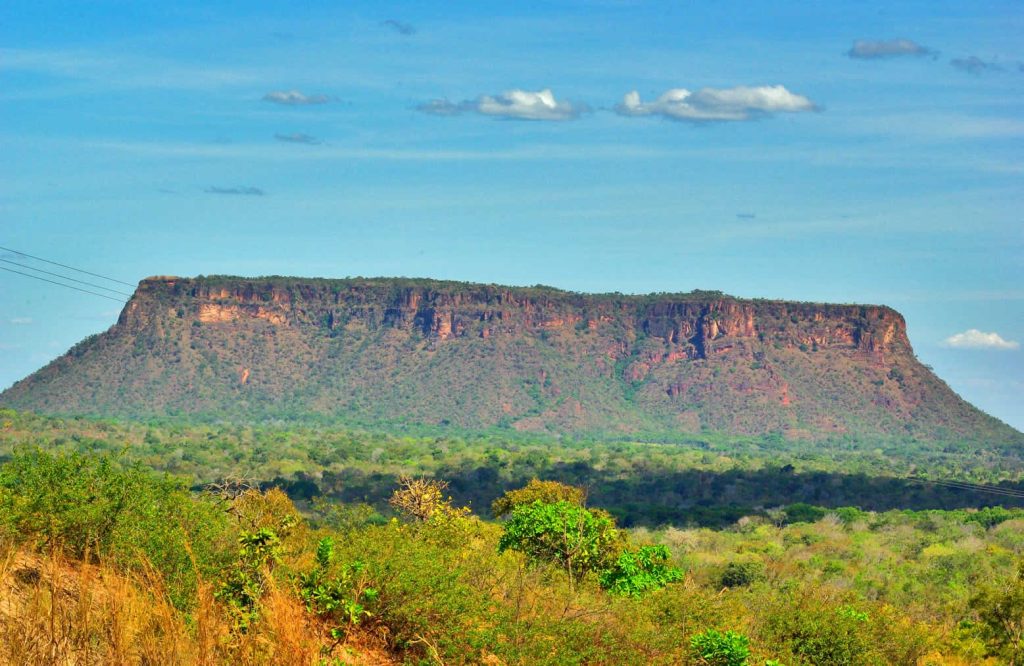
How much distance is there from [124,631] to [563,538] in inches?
980

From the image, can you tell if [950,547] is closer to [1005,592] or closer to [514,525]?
[1005,592]

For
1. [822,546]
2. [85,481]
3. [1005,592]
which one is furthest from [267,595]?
[822,546]

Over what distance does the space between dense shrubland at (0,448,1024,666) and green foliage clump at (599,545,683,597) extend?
0.07m

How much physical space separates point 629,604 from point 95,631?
48.3 ft

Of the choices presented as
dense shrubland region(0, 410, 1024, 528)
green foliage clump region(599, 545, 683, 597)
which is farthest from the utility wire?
green foliage clump region(599, 545, 683, 597)

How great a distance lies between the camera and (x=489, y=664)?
53.9 ft

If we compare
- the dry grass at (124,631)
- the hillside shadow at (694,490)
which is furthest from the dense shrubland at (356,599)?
the hillside shadow at (694,490)

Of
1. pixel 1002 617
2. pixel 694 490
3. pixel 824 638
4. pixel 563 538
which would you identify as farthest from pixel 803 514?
pixel 824 638

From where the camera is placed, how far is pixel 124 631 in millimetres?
10820

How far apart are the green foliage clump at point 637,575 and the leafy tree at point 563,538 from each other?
561 mm

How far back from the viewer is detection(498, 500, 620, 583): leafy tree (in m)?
33.7

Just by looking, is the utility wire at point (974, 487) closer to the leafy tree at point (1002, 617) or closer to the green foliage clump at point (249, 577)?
the leafy tree at point (1002, 617)

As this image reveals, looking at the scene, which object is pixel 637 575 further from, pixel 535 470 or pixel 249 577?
pixel 535 470

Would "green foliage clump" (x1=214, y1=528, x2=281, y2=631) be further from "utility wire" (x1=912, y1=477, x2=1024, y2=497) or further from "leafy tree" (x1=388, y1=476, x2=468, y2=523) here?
"utility wire" (x1=912, y1=477, x2=1024, y2=497)
